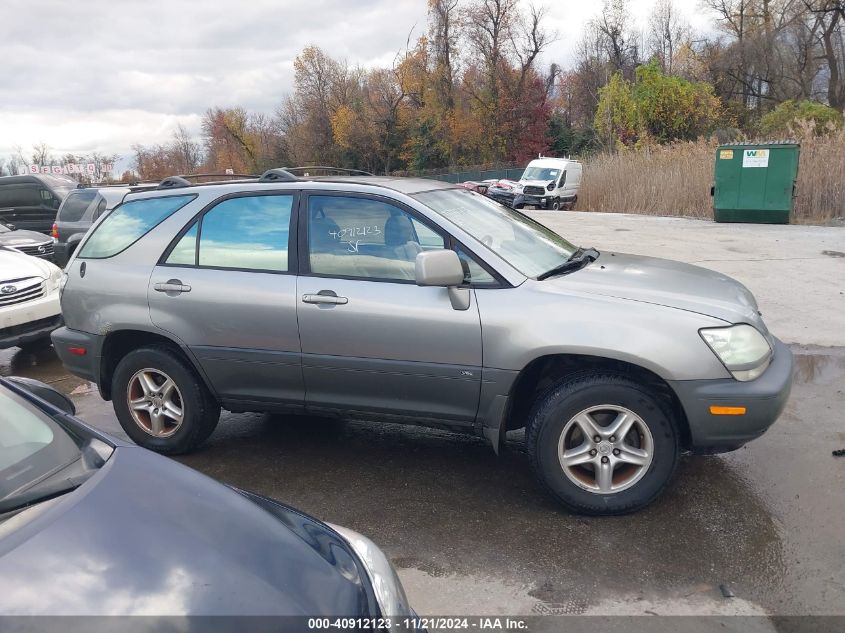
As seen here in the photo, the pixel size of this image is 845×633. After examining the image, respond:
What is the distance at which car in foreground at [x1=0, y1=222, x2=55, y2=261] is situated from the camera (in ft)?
36.2

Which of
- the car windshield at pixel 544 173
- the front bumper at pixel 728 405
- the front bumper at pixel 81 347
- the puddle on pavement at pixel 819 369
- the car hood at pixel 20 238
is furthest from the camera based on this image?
the car windshield at pixel 544 173

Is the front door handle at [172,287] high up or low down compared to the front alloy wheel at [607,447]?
up

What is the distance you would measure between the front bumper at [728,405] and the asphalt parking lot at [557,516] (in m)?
0.48

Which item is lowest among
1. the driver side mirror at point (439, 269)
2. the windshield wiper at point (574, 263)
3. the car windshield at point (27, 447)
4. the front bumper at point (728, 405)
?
the front bumper at point (728, 405)

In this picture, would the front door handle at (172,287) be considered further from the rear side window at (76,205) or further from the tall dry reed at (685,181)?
the tall dry reed at (685,181)

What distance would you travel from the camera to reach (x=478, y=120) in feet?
181

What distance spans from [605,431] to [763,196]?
13638 mm

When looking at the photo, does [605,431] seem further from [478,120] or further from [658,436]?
[478,120]

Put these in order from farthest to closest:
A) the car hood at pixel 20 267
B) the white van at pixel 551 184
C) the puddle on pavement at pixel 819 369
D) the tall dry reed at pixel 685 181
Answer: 1. the white van at pixel 551 184
2. the tall dry reed at pixel 685 181
3. the car hood at pixel 20 267
4. the puddle on pavement at pixel 819 369

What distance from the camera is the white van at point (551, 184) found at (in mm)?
27906

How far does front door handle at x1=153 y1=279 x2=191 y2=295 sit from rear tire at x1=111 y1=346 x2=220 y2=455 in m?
0.41

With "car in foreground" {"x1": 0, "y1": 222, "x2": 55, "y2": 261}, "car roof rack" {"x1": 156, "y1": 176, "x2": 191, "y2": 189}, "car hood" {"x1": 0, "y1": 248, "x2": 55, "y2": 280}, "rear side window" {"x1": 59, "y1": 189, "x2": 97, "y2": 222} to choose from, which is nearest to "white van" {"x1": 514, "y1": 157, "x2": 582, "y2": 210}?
"rear side window" {"x1": 59, "y1": 189, "x2": 97, "y2": 222}

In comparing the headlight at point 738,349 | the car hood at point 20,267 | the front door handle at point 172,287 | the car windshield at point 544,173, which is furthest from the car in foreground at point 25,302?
the car windshield at point 544,173

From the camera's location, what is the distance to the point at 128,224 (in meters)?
4.84
